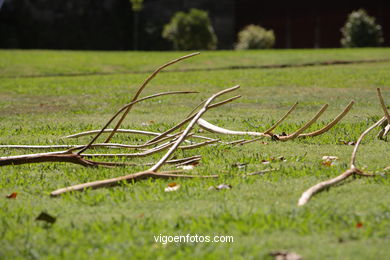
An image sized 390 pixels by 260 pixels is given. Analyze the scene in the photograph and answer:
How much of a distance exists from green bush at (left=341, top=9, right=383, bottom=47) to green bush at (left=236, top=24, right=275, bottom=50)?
379cm

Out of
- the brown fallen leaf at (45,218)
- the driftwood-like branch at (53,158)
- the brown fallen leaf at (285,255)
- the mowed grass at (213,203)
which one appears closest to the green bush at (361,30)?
the mowed grass at (213,203)

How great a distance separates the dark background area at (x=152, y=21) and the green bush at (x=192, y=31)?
4480mm

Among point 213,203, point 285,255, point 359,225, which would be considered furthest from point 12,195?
point 359,225

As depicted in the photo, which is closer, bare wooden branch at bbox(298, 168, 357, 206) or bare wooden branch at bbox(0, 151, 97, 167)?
bare wooden branch at bbox(298, 168, 357, 206)

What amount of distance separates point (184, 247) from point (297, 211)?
75 cm

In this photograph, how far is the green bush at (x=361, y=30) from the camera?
32375 millimetres

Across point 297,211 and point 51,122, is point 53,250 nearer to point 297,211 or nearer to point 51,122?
point 297,211

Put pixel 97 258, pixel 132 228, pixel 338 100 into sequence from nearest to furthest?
pixel 97 258, pixel 132 228, pixel 338 100

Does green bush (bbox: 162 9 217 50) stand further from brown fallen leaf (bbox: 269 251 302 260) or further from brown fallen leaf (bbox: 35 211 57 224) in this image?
brown fallen leaf (bbox: 269 251 302 260)

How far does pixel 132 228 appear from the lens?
326cm

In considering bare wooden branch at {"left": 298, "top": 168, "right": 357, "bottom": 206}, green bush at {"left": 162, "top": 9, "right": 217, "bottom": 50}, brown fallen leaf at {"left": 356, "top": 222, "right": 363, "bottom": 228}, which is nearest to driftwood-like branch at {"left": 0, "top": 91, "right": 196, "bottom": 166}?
bare wooden branch at {"left": 298, "top": 168, "right": 357, "bottom": 206}

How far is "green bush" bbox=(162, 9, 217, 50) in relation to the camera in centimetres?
3297

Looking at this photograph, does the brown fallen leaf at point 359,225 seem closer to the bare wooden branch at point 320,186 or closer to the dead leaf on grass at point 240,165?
the bare wooden branch at point 320,186

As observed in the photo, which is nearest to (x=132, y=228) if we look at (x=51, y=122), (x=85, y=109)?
(x=51, y=122)
